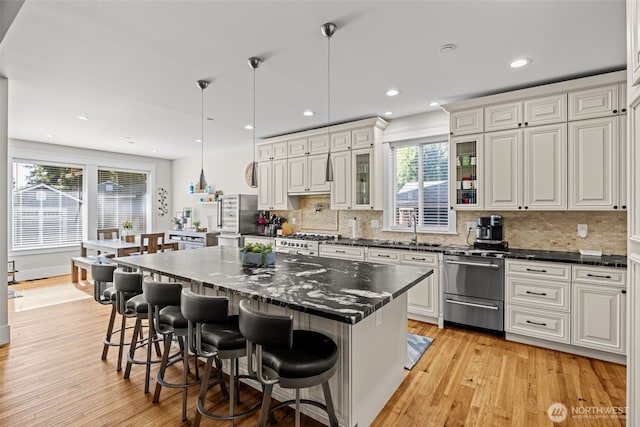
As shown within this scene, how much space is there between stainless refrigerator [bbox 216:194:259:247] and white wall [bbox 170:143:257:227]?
0.60 meters

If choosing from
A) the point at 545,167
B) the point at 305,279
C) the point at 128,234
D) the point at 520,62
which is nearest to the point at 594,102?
the point at 545,167

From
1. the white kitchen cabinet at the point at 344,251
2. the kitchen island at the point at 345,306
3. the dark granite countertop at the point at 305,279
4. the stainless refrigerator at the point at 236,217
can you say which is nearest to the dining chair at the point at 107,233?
the stainless refrigerator at the point at 236,217

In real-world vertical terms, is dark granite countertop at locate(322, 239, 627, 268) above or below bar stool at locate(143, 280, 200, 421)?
above

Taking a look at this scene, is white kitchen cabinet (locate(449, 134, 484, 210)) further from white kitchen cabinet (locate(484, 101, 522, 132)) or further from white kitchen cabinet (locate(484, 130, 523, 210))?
white kitchen cabinet (locate(484, 101, 522, 132))

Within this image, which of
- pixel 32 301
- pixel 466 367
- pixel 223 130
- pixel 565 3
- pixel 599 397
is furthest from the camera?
pixel 223 130

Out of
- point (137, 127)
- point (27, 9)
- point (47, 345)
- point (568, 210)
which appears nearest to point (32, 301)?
point (47, 345)

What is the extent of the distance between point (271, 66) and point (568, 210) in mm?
3360

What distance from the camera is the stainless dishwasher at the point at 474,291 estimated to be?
346cm

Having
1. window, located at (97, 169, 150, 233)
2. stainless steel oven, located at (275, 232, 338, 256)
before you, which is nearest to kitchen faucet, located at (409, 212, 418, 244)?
stainless steel oven, located at (275, 232, 338, 256)

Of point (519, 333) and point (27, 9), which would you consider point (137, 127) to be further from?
point (519, 333)

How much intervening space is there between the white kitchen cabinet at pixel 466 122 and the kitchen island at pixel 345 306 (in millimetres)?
2148

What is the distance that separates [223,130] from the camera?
17.9 feet

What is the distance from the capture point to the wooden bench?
5.70 meters

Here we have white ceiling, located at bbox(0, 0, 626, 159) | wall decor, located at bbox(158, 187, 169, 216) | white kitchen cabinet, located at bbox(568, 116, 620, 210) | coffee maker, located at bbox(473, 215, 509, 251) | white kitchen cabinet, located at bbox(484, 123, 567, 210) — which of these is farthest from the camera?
wall decor, located at bbox(158, 187, 169, 216)
